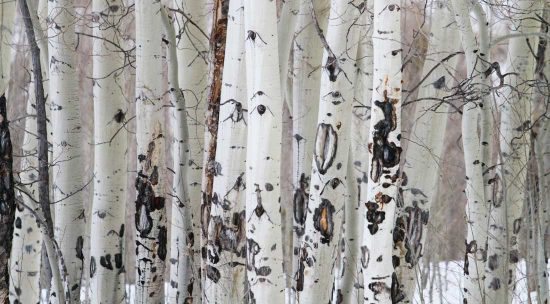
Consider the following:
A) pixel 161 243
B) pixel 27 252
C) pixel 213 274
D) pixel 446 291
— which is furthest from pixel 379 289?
pixel 446 291

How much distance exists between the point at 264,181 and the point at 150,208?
8.08 feet

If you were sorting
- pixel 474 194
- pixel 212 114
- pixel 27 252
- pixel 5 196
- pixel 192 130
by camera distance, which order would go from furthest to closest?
pixel 27 252
pixel 192 130
pixel 474 194
pixel 212 114
pixel 5 196

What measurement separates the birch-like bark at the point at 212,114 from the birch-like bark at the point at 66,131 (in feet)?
5.63

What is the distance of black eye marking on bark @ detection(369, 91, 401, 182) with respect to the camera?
4.87m

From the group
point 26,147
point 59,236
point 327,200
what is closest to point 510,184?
point 327,200

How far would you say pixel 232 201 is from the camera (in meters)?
5.88

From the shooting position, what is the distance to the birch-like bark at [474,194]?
7.19m

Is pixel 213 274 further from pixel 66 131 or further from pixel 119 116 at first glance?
pixel 66 131

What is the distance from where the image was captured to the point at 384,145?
492cm

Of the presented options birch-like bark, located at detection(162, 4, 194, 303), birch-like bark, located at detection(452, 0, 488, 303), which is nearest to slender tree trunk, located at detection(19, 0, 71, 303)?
birch-like bark, located at detection(162, 4, 194, 303)

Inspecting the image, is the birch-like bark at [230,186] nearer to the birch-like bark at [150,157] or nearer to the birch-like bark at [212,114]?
the birch-like bark at [212,114]

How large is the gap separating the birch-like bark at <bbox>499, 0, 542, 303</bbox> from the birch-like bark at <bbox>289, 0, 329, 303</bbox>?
1.90 meters

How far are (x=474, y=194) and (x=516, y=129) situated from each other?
1.25m

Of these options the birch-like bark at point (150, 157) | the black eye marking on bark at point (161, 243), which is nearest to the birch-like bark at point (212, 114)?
the birch-like bark at point (150, 157)
